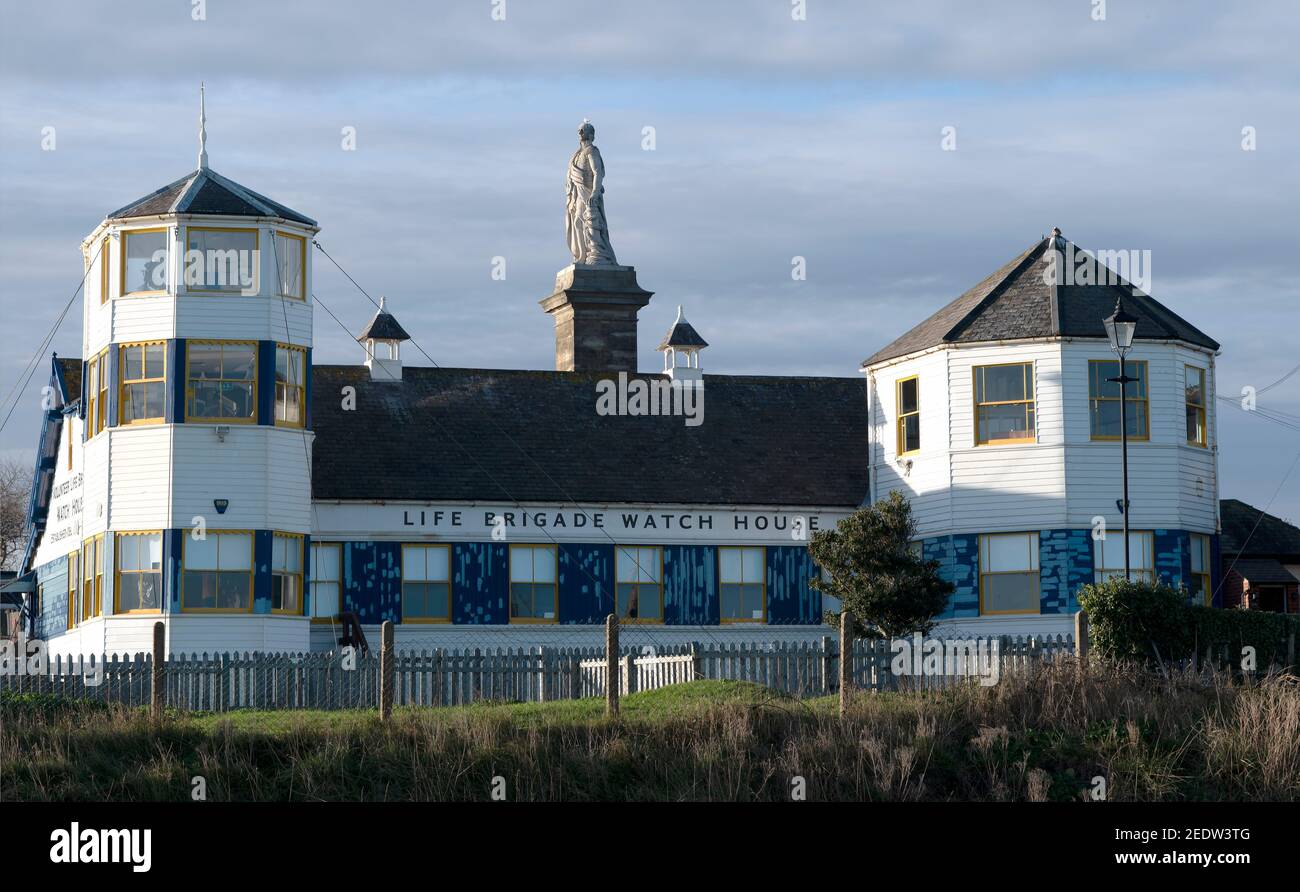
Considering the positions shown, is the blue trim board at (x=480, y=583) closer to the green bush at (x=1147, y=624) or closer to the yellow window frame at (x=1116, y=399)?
the yellow window frame at (x=1116, y=399)

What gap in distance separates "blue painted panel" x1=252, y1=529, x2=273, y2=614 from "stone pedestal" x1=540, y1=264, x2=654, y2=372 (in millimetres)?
12468

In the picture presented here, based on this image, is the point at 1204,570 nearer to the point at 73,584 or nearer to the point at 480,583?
the point at 480,583

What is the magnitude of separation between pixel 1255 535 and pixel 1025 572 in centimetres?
832

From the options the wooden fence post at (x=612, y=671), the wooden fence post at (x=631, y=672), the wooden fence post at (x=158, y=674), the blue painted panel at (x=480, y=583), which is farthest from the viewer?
the blue painted panel at (x=480, y=583)

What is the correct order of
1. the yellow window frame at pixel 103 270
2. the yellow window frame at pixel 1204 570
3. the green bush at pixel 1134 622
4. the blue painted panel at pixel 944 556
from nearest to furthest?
the green bush at pixel 1134 622
the yellow window frame at pixel 103 270
the blue painted panel at pixel 944 556
the yellow window frame at pixel 1204 570

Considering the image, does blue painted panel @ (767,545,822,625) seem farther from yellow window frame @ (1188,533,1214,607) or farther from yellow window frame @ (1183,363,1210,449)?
yellow window frame @ (1183,363,1210,449)

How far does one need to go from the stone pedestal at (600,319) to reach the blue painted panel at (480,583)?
7923 millimetres

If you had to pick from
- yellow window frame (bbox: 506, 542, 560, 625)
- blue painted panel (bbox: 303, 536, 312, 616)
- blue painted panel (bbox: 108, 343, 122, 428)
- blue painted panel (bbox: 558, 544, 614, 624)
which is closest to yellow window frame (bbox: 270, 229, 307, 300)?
blue painted panel (bbox: 108, 343, 122, 428)

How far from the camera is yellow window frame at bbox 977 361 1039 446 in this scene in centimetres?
4088

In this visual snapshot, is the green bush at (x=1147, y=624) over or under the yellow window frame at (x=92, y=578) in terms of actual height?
under

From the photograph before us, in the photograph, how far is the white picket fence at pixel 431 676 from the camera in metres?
30.3

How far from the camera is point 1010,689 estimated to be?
82.7 feet
